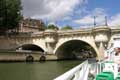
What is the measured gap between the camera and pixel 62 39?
4550 centimetres

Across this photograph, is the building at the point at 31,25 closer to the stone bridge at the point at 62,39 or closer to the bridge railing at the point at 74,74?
the stone bridge at the point at 62,39

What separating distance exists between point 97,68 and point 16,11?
44190 millimetres

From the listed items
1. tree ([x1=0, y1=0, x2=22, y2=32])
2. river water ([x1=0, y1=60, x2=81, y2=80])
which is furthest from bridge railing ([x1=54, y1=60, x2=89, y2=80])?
tree ([x1=0, y1=0, x2=22, y2=32])

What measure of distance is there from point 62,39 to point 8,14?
37.9 ft

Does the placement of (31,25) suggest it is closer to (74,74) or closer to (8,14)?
(8,14)

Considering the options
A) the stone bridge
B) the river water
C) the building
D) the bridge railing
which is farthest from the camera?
the building

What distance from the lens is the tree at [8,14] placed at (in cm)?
4784

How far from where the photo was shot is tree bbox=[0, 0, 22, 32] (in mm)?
47844

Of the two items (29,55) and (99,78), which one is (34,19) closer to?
(29,55)

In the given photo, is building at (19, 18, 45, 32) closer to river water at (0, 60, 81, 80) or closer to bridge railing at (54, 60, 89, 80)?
river water at (0, 60, 81, 80)

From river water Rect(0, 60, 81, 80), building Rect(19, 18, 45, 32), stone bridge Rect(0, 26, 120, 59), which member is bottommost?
river water Rect(0, 60, 81, 80)

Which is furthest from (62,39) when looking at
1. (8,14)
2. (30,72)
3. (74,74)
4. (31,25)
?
(31,25)

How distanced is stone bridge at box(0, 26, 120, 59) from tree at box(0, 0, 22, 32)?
2.43 m

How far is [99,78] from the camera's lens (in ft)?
21.5
